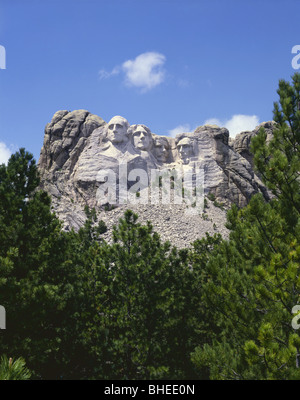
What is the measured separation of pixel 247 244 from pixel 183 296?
491cm

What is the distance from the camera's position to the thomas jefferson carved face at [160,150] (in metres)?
48.9

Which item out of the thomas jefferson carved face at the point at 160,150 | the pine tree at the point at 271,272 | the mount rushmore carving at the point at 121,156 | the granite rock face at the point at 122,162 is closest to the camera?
the pine tree at the point at 271,272

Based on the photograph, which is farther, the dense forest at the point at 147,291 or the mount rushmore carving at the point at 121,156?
the mount rushmore carving at the point at 121,156

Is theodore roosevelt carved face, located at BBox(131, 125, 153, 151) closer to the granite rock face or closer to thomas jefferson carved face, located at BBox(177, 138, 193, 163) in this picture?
the granite rock face

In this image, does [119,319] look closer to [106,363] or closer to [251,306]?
[106,363]

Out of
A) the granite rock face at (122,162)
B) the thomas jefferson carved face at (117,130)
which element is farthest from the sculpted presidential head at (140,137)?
the thomas jefferson carved face at (117,130)

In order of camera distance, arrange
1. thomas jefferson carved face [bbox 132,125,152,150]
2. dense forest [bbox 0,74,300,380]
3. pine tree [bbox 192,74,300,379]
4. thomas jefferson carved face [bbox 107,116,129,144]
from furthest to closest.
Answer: thomas jefferson carved face [bbox 132,125,152,150], thomas jefferson carved face [bbox 107,116,129,144], dense forest [bbox 0,74,300,380], pine tree [bbox 192,74,300,379]

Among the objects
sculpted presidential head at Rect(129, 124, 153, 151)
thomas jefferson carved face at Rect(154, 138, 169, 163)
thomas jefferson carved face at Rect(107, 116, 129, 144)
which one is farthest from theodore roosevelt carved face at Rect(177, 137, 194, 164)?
thomas jefferson carved face at Rect(107, 116, 129, 144)

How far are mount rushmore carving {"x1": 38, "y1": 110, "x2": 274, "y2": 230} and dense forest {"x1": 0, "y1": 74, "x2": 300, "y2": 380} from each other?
29.8m

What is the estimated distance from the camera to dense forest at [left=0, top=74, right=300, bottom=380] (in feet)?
26.0

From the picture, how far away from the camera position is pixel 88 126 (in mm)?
48656

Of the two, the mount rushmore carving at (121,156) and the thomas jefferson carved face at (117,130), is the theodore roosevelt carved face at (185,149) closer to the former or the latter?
the mount rushmore carving at (121,156)

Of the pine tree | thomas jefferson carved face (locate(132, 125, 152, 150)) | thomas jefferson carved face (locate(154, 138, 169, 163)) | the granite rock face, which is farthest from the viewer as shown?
thomas jefferson carved face (locate(154, 138, 169, 163))

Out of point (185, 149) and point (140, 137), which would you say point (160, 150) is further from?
point (140, 137)
